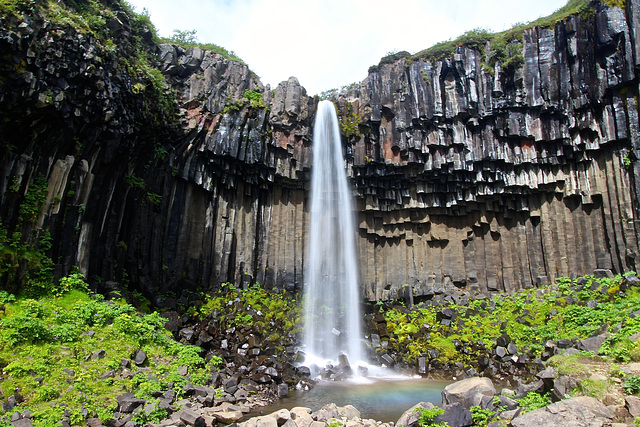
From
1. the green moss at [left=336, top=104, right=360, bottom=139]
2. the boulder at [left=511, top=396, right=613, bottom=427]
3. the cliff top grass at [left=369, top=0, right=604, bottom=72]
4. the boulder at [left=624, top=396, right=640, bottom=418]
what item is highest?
the cliff top grass at [left=369, top=0, right=604, bottom=72]

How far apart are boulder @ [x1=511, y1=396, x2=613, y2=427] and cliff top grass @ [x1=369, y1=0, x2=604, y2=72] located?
16.0 meters

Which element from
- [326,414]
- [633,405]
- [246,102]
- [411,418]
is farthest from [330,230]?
[633,405]

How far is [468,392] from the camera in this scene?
852cm

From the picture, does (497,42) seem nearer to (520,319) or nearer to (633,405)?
(520,319)

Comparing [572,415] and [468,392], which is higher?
[572,415]

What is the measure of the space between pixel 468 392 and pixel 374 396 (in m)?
3.65

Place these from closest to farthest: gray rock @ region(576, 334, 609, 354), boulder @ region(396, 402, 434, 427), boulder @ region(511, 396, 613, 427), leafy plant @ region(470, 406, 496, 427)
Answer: boulder @ region(511, 396, 613, 427), leafy plant @ region(470, 406, 496, 427), boulder @ region(396, 402, 434, 427), gray rock @ region(576, 334, 609, 354)

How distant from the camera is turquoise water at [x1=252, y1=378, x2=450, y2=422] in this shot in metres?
10.0

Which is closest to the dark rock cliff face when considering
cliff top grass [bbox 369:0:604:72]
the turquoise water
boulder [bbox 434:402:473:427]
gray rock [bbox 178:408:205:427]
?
cliff top grass [bbox 369:0:604:72]

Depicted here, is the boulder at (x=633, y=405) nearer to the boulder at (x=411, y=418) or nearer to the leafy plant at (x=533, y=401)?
the leafy plant at (x=533, y=401)

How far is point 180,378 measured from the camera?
32.4ft

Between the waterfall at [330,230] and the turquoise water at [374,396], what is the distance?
5772 millimetres

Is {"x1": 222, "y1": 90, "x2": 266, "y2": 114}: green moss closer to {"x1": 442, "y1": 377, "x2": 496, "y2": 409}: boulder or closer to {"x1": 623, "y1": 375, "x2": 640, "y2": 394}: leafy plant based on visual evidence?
{"x1": 442, "y1": 377, "x2": 496, "y2": 409}: boulder

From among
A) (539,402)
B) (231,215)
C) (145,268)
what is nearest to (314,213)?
(231,215)
